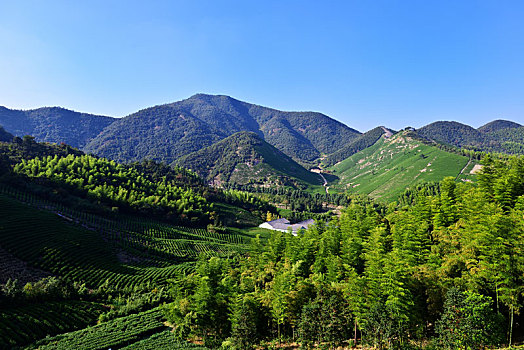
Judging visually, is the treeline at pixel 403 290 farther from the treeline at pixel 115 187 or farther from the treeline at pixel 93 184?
the treeline at pixel 115 187

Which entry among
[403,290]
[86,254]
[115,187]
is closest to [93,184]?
[115,187]

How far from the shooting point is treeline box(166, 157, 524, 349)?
22.2 meters

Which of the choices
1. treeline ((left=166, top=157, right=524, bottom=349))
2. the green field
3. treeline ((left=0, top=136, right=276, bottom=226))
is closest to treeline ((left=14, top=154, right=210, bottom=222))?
treeline ((left=0, top=136, right=276, bottom=226))

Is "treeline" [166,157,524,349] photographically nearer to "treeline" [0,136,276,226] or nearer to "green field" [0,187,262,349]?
"green field" [0,187,262,349]

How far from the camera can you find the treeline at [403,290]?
72.8ft

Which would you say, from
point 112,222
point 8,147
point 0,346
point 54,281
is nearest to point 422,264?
point 0,346

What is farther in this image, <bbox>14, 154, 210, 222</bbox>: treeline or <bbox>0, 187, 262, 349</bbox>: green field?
<bbox>14, 154, 210, 222</bbox>: treeline

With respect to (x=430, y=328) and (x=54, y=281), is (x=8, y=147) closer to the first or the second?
(x=54, y=281)

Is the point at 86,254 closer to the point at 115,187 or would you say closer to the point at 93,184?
the point at 93,184

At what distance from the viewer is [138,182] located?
14838 centimetres

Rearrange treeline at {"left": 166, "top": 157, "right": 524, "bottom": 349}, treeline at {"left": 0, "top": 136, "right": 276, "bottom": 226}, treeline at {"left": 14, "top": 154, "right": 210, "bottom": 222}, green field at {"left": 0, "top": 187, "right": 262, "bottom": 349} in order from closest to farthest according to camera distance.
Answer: treeline at {"left": 166, "top": 157, "right": 524, "bottom": 349}, green field at {"left": 0, "top": 187, "right": 262, "bottom": 349}, treeline at {"left": 0, "top": 136, "right": 276, "bottom": 226}, treeline at {"left": 14, "top": 154, "right": 210, "bottom": 222}

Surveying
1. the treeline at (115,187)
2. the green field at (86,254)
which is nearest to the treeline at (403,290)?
the green field at (86,254)

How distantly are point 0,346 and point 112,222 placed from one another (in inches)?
2830

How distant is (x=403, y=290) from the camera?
25.5 meters
